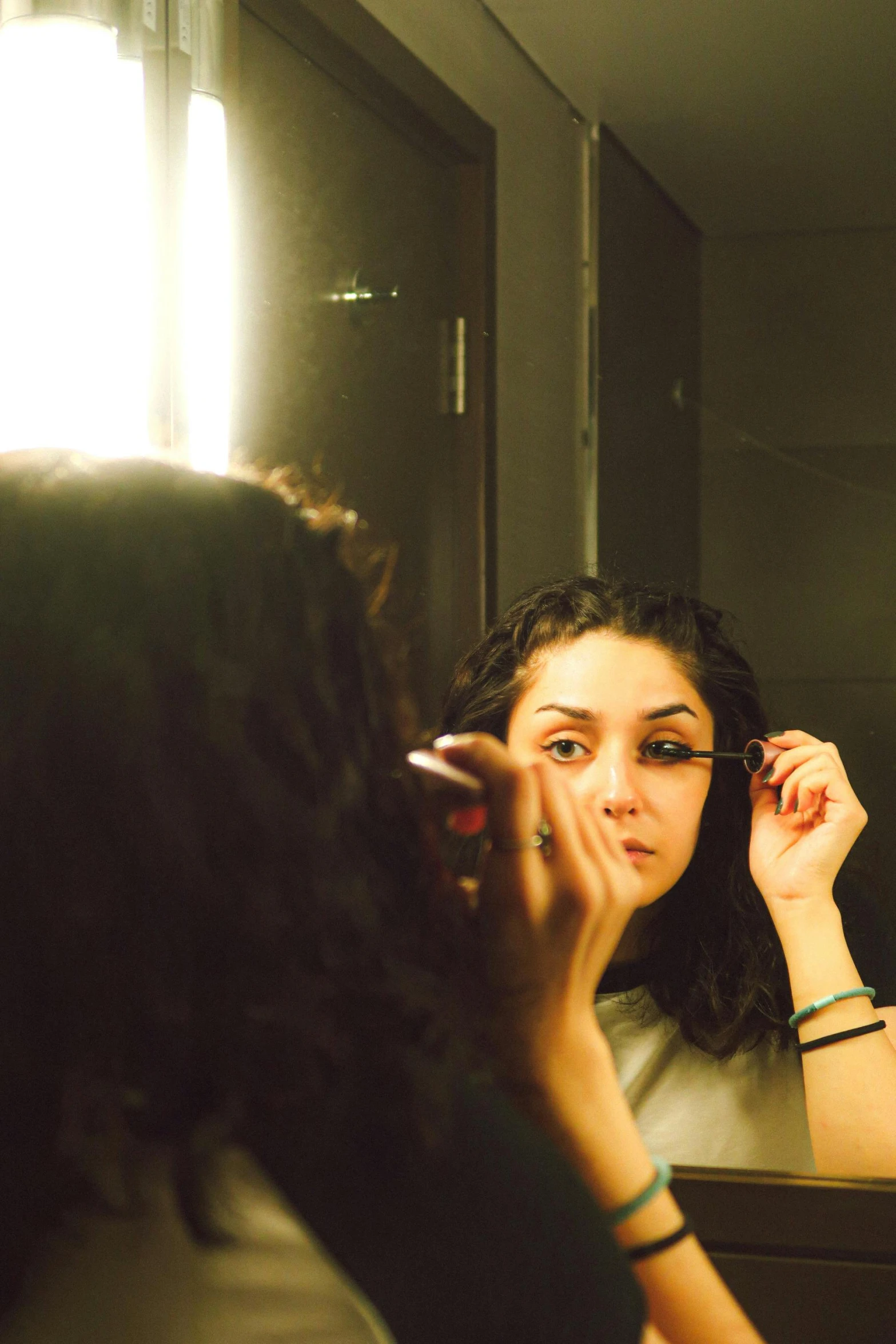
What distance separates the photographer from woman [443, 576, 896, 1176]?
A: 0.72 metres

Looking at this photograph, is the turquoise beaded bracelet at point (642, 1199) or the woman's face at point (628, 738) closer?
the turquoise beaded bracelet at point (642, 1199)

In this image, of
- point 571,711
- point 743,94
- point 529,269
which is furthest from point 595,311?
point 571,711

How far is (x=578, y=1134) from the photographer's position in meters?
0.43

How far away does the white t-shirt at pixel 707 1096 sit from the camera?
2.28ft

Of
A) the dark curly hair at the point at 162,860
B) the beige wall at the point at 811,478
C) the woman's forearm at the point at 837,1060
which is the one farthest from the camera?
the beige wall at the point at 811,478

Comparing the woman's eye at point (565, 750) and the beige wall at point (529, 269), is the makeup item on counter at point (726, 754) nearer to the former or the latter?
the woman's eye at point (565, 750)

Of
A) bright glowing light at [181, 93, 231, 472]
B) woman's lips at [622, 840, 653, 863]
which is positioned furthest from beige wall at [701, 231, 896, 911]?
bright glowing light at [181, 93, 231, 472]

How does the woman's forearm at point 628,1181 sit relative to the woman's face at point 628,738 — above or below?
below

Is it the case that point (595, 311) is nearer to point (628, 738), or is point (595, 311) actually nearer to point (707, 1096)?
point (628, 738)

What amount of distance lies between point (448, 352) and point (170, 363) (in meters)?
0.20

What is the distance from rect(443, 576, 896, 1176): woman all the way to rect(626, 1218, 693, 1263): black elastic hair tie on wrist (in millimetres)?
252

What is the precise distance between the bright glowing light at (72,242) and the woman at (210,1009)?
1.23ft

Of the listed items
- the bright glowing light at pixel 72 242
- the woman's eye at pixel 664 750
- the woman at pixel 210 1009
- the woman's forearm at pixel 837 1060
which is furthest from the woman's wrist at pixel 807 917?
the bright glowing light at pixel 72 242

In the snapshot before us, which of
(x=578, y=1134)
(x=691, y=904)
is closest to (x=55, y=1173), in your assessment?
(x=578, y=1134)
